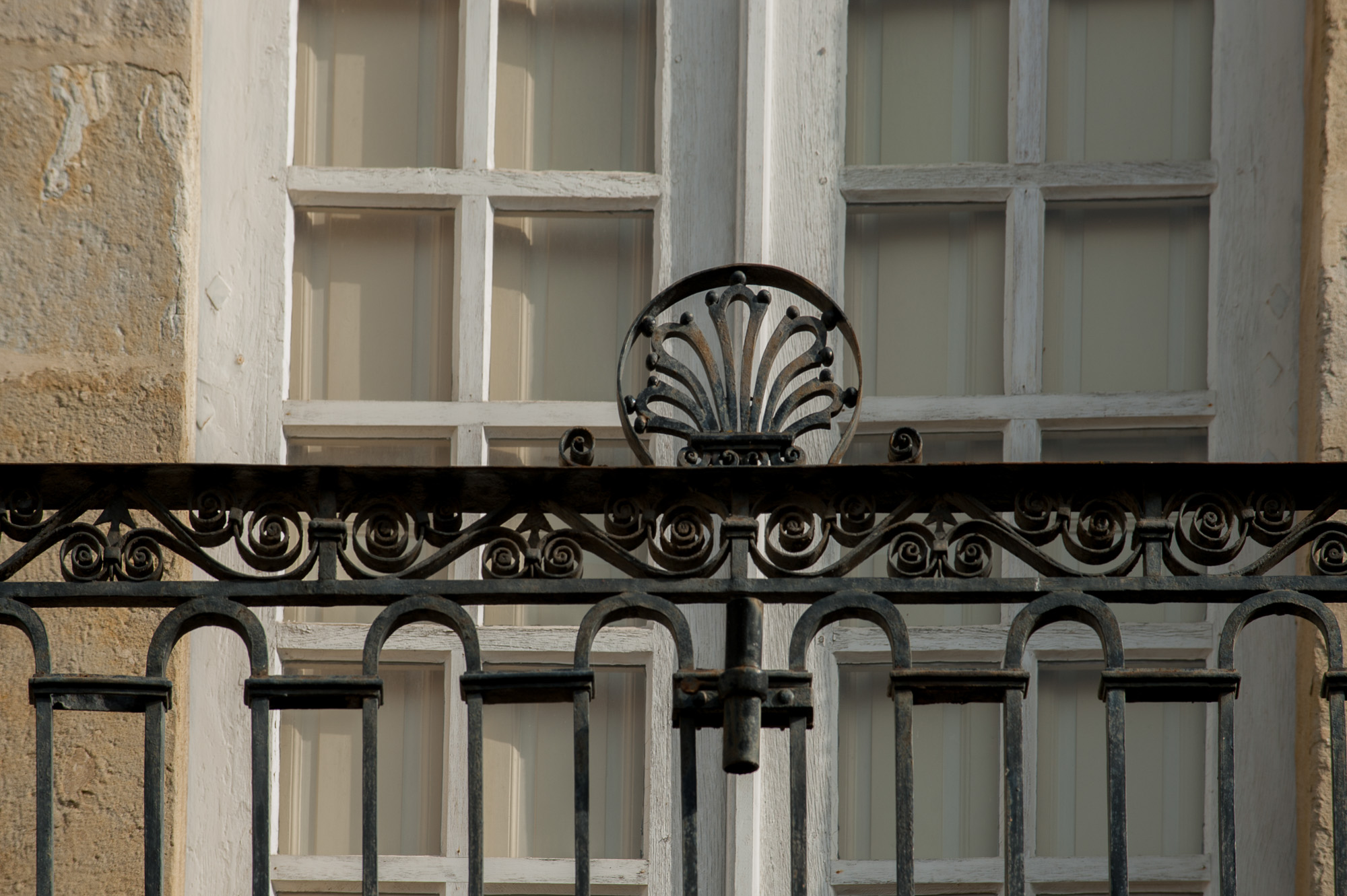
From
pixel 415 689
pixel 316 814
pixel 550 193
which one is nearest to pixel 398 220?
pixel 550 193

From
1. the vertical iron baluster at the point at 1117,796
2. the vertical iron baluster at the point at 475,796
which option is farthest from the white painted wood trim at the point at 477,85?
the vertical iron baluster at the point at 1117,796

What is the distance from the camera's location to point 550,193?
2686 mm

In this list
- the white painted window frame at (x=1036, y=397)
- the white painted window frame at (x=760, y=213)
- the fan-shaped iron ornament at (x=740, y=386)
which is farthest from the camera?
the white painted window frame at (x=760, y=213)

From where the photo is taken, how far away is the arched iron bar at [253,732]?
6.36ft

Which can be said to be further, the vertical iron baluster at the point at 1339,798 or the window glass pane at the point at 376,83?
the window glass pane at the point at 376,83

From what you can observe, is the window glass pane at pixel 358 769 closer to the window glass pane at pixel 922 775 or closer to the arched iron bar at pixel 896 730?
the window glass pane at pixel 922 775

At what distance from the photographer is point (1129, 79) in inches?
107

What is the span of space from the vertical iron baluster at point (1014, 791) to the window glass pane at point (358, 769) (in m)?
0.96

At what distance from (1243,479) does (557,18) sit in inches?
56.5

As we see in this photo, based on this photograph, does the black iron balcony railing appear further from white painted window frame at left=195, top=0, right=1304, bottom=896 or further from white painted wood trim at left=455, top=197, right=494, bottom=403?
white painted wood trim at left=455, top=197, right=494, bottom=403

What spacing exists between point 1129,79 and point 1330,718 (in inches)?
47.5

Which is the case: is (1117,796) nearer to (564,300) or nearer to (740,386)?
(740,386)

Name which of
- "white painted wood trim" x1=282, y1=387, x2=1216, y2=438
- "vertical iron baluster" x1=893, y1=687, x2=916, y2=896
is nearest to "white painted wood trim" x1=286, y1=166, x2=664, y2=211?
"white painted wood trim" x1=282, y1=387, x2=1216, y2=438

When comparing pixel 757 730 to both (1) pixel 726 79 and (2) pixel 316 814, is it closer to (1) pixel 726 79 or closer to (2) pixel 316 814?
(2) pixel 316 814
